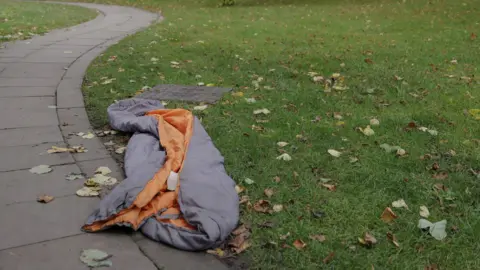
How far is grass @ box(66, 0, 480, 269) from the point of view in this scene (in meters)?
2.96

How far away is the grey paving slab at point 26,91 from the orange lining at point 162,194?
248 cm

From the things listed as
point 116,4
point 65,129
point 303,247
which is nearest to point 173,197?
point 303,247

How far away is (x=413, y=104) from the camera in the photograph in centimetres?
547

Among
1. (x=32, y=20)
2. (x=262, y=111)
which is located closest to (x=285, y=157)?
(x=262, y=111)

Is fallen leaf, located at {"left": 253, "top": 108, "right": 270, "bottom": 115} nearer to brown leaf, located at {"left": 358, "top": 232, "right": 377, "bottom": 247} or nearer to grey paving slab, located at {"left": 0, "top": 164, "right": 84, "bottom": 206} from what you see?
grey paving slab, located at {"left": 0, "top": 164, "right": 84, "bottom": 206}

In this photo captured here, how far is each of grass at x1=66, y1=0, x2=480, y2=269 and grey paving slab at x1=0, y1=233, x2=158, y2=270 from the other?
667 millimetres

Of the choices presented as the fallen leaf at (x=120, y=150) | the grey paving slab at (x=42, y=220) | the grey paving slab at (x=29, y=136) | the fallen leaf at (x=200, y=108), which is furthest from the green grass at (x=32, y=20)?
the grey paving slab at (x=42, y=220)

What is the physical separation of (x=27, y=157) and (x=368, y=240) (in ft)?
9.14

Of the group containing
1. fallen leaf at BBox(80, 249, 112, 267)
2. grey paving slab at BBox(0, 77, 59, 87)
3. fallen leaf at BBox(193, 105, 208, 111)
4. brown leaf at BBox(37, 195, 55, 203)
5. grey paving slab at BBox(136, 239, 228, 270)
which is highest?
fallen leaf at BBox(80, 249, 112, 267)

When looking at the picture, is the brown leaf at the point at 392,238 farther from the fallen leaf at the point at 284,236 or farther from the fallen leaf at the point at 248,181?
the fallen leaf at the point at 248,181

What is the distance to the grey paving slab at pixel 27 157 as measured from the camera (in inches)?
151

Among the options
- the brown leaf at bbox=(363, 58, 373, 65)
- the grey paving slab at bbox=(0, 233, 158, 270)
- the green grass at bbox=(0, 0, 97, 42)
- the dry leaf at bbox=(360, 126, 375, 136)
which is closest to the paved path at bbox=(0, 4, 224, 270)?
the grey paving slab at bbox=(0, 233, 158, 270)

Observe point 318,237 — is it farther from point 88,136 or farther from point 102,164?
point 88,136

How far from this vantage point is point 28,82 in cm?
648
